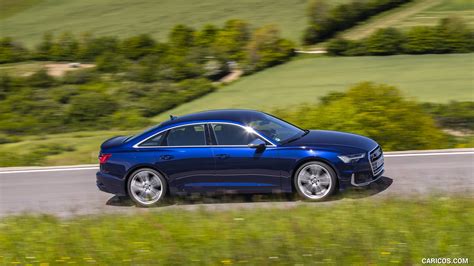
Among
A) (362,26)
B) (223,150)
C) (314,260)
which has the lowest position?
(314,260)

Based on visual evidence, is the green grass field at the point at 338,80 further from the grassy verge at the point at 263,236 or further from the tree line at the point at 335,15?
the grassy verge at the point at 263,236

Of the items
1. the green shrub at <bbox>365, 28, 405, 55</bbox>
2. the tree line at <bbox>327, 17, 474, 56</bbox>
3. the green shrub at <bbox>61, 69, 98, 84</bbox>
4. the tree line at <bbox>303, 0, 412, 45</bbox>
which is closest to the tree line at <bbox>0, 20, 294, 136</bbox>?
the green shrub at <bbox>61, 69, 98, 84</bbox>

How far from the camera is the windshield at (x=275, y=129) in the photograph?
12703mm

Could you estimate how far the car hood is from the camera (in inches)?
484

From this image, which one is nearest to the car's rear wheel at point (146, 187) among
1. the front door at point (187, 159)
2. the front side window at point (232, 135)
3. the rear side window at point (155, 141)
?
the front door at point (187, 159)

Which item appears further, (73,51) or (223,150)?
(73,51)

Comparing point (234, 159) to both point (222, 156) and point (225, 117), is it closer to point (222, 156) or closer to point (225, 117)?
point (222, 156)

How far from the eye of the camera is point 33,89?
37.4 meters

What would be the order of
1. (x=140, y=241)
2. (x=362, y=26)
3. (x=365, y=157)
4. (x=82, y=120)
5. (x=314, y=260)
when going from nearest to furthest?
(x=314, y=260) < (x=140, y=241) < (x=365, y=157) < (x=82, y=120) < (x=362, y=26)

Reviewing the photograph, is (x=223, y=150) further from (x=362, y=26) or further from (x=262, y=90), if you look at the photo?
(x=362, y=26)

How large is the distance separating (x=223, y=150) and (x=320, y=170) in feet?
5.18

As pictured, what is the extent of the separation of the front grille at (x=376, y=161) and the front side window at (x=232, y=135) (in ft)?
5.97

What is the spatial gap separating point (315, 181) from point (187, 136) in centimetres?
224

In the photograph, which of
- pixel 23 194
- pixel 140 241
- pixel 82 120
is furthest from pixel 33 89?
pixel 140 241
